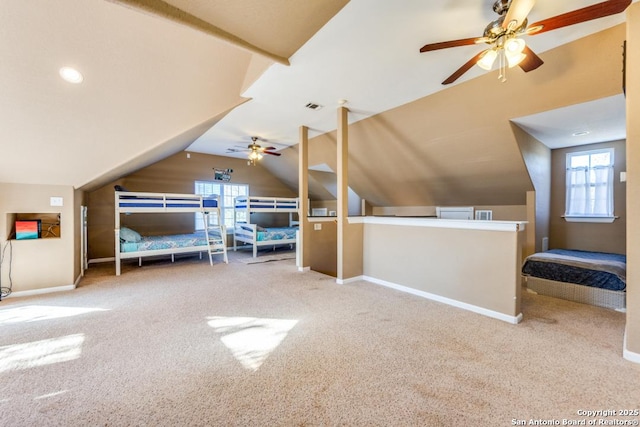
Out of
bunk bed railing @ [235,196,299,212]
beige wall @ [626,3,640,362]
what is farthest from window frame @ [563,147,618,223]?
bunk bed railing @ [235,196,299,212]

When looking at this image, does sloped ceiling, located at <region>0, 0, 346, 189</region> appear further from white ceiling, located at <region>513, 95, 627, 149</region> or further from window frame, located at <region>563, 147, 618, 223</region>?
window frame, located at <region>563, 147, 618, 223</region>

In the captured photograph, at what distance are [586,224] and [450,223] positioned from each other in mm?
3648

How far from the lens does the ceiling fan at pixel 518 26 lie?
1.64m

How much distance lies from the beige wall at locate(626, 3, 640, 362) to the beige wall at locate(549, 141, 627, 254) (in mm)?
3431

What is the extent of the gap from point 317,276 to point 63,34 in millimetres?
4102

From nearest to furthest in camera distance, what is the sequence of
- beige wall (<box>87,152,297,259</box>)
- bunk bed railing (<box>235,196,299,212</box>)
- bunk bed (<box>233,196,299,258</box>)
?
beige wall (<box>87,152,297,259</box>) → bunk bed (<box>233,196,299,258</box>) → bunk bed railing (<box>235,196,299,212</box>)

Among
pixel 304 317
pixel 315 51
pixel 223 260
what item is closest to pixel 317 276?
pixel 304 317

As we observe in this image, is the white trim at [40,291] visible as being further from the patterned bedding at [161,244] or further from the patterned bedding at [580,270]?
the patterned bedding at [580,270]

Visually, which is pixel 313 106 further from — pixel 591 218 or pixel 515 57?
pixel 591 218

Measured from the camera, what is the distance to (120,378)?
1793mm

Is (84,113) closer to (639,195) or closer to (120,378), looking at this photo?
(120,378)

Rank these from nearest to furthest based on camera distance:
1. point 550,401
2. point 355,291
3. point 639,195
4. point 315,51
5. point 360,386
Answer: point 550,401
point 360,386
point 639,195
point 315,51
point 355,291

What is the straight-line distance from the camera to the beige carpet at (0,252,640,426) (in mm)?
1503

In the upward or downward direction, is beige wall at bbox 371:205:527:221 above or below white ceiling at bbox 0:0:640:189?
below
